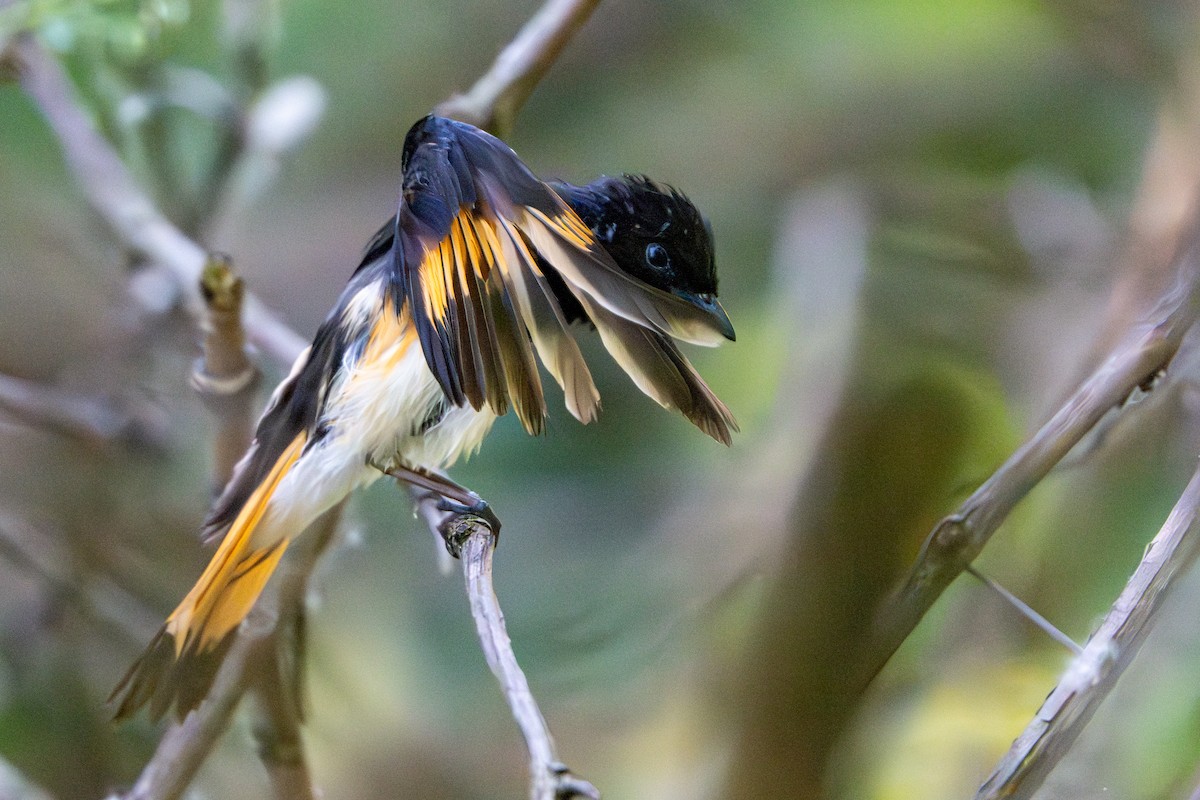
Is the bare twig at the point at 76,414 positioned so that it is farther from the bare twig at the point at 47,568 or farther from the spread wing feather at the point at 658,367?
the spread wing feather at the point at 658,367

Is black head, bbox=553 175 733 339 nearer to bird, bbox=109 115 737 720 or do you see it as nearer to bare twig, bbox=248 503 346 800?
bird, bbox=109 115 737 720

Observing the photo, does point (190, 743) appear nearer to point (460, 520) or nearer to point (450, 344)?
point (460, 520)

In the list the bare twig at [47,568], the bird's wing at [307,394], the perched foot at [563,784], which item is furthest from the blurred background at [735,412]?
the perched foot at [563,784]

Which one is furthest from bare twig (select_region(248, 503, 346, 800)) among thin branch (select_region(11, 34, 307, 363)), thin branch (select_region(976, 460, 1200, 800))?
thin branch (select_region(976, 460, 1200, 800))

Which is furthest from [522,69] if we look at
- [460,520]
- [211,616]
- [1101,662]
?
[1101,662]

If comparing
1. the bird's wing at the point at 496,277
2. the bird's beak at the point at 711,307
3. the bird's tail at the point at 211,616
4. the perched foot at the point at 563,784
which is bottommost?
the bird's tail at the point at 211,616
